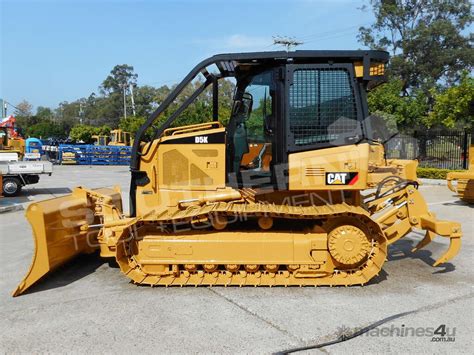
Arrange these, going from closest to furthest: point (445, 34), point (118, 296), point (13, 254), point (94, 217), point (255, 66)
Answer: point (118, 296)
point (255, 66)
point (94, 217)
point (13, 254)
point (445, 34)

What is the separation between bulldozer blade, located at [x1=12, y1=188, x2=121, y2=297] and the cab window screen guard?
2.92 m

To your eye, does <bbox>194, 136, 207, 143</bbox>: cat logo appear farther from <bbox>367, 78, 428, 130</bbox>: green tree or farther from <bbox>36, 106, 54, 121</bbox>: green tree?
<bbox>36, 106, 54, 121</bbox>: green tree

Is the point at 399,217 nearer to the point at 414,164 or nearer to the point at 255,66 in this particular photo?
the point at 414,164

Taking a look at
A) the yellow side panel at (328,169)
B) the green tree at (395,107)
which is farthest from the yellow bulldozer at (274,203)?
the green tree at (395,107)

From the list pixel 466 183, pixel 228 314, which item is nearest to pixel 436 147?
pixel 466 183

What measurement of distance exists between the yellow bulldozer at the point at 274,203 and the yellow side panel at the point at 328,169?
1 cm

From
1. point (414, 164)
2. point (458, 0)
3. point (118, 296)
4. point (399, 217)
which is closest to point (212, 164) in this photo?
point (118, 296)

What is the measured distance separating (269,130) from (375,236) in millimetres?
1704

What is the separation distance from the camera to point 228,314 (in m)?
4.09

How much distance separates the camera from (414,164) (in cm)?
600

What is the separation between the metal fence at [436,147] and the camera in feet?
63.3

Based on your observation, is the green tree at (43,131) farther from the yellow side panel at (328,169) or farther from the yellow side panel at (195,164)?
the yellow side panel at (328,169)

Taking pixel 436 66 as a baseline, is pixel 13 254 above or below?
below

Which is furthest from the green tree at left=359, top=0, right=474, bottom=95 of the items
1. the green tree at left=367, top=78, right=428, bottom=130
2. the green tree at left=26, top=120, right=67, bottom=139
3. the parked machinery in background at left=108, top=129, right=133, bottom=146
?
the green tree at left=26, top=120, right=67, bottom=139
